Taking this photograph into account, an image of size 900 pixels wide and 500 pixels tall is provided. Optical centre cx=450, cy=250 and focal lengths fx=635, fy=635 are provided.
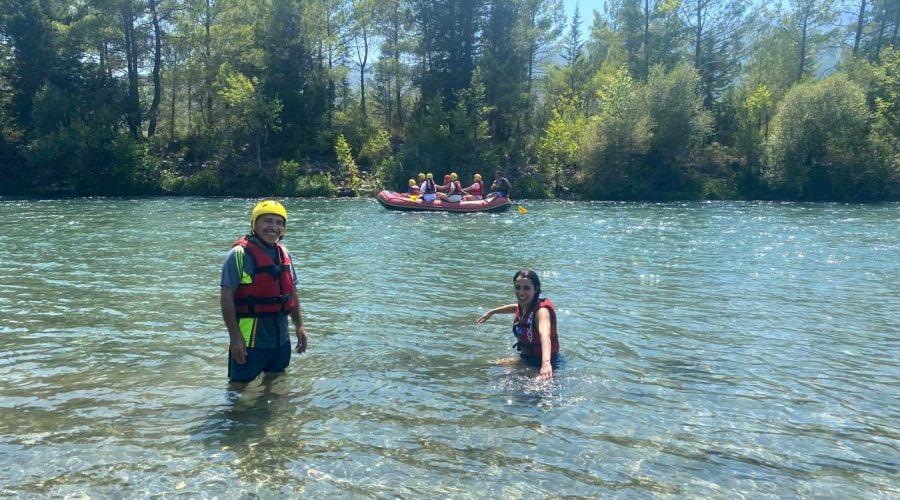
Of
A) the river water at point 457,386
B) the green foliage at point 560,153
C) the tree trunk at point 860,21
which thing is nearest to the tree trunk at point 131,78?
→ the green foliage at point 560,153

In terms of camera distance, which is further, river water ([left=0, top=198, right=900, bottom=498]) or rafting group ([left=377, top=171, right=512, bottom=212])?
rafting group ([left=377, top=171, right=512, bottom=212])

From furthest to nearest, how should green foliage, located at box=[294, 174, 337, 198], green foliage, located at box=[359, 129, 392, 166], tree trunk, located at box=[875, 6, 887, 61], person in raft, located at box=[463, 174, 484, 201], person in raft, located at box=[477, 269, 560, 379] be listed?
1. tree trunk, located at box=[875, 6, 887, 61]
2. green foliage, located at box=[359, 129, 392, 166]
3. green foliage, located at box=[294, 174, 337, 198]
4. person in raft, located at box=[463, 174, 484, 201]
5. person in raft, located at box=[477, 269, 560, 379]

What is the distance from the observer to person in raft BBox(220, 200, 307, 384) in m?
4.92

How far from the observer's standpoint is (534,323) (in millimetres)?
6344

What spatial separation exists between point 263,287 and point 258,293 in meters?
0.06

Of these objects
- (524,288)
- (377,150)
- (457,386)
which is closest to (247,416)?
(457,386)

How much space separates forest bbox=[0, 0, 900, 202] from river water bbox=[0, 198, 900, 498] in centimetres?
2504

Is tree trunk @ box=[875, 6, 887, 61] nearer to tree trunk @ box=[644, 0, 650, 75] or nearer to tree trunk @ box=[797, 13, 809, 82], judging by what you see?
tree trunk @ box=[797, 13, 809, 82]

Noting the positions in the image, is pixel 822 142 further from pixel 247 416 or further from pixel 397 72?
pixel 247 416

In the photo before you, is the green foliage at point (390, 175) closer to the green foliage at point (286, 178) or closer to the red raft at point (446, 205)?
the green foliage at point (286, 178)

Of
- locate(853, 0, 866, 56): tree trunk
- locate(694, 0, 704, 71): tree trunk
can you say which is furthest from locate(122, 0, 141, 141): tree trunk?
locate(853, 0, 866, 56): tree trunk

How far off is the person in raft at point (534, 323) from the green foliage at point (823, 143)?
34617mm

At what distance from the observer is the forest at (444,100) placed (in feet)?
119

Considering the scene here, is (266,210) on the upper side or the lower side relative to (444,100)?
lower
